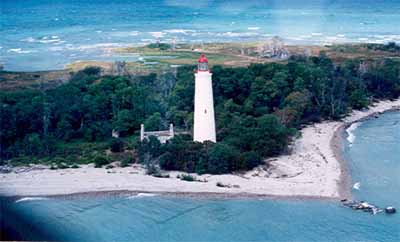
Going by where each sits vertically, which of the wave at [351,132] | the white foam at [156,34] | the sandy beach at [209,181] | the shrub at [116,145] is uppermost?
the white foam at [156,34]

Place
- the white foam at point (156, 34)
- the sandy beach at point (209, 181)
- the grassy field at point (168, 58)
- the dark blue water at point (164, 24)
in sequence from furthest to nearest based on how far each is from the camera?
the white foam at point (156, 34), the grassy field at point (168, 58), the dark blue water at point (164, 24), the sandy beach at point (209, 181)

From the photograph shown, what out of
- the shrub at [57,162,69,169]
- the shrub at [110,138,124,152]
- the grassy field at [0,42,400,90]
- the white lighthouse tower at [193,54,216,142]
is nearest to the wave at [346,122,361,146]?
the grassy field at [0,42,400,90]

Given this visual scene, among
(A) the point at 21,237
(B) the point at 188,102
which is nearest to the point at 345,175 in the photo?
(B) the point at 188,102

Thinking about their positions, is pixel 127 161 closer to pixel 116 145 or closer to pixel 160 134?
→ pixel 116 145

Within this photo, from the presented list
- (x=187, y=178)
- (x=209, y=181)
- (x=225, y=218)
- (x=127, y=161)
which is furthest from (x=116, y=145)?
(x=225, y=218)

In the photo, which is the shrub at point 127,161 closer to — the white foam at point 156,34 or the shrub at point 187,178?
the shrub at point 187,178

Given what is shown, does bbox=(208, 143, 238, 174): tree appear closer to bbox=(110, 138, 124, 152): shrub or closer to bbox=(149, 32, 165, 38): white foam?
bbox=(110, 138, 124, 152): shrub

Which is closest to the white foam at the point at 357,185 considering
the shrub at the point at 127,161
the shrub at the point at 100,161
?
the shrub at the point at 127,161
